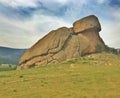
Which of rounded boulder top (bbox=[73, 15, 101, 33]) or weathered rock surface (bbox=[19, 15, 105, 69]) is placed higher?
rounded boulder top (bbox=[73, 15, 101, 33])

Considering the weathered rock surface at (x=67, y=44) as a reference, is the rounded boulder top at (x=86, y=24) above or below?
above

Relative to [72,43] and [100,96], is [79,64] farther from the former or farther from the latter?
[100,96]

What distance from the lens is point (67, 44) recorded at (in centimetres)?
6712

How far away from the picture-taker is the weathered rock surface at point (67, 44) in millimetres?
66062

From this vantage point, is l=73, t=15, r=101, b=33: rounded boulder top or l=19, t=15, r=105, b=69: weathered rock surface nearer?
l=19, t=15, r=105, b=69: weathered rock surface

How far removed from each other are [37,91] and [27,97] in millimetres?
3227

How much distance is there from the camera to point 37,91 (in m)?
30.8

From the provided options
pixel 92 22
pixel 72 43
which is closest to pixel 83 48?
pixel 72 43

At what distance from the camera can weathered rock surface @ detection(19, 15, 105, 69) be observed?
217 feet

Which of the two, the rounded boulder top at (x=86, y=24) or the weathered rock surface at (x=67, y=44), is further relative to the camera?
the rounded boulder top at (x=86, y=24)

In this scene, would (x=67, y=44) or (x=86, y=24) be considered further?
(x=86, y=24)

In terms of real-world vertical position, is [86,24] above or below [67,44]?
above

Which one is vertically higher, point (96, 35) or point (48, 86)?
point (96, 35)

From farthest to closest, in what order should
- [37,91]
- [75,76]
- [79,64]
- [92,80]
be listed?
[79,64] → [75,76] → [92,80] → [37,91]
